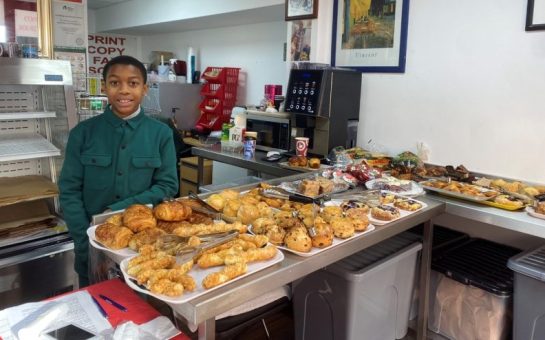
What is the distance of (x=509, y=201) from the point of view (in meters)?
1.92

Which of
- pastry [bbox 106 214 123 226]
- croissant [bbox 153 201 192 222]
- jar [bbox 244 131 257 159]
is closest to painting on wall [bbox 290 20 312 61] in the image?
jar [bbox 244 131 257 159]

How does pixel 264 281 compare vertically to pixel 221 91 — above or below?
below

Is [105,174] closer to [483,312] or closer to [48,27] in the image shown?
[48,27]

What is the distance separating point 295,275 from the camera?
1.24 metres

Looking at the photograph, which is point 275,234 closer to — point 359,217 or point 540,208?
point 359,217

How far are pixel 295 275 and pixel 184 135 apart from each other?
396 cm

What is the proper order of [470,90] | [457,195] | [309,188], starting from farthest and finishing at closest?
[470,90] < [457,195] < [309,188]

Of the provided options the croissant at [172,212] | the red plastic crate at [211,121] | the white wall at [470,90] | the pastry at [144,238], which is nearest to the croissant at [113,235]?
the pastry at [144,238]

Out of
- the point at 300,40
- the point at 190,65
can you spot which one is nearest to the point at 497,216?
the point at 300,40

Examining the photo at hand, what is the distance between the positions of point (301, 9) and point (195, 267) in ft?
8.37

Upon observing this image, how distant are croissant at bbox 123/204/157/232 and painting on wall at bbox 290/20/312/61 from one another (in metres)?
2.23

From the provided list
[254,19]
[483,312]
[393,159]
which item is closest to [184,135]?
[254,19]

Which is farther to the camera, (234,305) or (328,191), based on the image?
(328,191)

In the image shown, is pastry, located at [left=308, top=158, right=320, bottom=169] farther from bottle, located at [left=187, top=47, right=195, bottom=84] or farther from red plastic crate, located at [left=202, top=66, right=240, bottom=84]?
bottle, located at [left=187, top=47, right=195, bottom=84]
